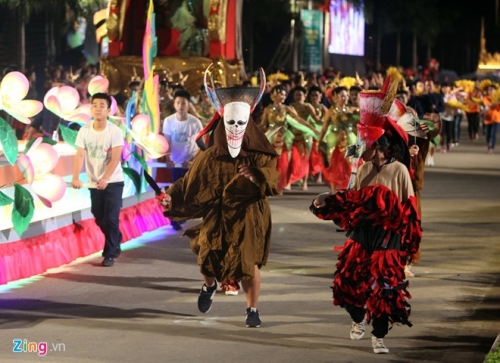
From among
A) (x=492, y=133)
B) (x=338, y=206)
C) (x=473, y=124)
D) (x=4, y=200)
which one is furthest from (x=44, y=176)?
(x=473, y=124)

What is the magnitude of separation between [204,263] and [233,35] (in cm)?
1287

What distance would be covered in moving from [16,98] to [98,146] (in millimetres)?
1341

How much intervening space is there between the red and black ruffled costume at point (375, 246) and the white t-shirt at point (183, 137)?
6632mm

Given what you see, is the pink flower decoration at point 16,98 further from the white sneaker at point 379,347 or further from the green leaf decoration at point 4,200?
the white sneaker at point 379,347

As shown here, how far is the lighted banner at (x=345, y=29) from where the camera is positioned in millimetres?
55141

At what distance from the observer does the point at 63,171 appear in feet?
42.9

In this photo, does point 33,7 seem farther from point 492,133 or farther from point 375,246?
point 375,246

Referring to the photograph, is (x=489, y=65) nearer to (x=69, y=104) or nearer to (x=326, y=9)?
(x=326, y=9)

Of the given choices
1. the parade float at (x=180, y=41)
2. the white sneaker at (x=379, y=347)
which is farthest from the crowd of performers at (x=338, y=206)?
the parade float at (x=180, y=41)

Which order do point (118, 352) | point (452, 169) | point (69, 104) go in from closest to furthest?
point (118, 352) < point (69, 104) < point (452, 169)

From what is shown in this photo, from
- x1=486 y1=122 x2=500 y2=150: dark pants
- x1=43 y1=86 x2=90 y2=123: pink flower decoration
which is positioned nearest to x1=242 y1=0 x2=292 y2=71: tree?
x1=486 y1=122 x2=500 y2=150: dark pants

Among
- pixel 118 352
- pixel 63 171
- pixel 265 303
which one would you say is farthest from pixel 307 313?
→ pixel 63 171

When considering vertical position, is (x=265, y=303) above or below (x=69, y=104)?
below

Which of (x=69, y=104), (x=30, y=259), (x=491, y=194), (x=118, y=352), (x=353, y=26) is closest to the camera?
(x=118, y=352)
